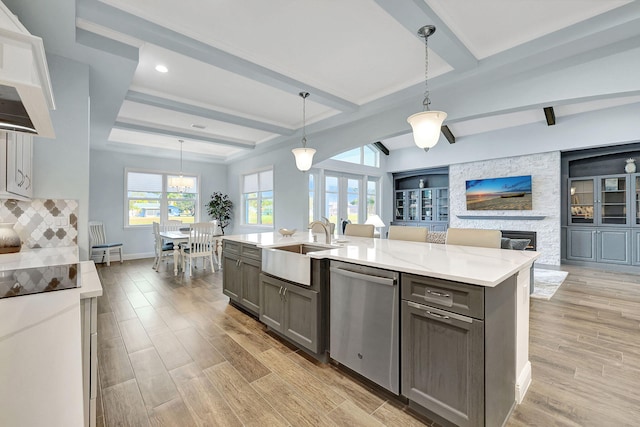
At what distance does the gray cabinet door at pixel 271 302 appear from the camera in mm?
2549

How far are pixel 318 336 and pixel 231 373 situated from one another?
692 mm

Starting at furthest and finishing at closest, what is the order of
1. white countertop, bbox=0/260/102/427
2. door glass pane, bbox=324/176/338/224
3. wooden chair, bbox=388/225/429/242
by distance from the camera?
door glass pane, bbox=324/176/338/224 < wooden chair, bbox=388/225/429/242 < white countertop, bbox=0/260/102/427

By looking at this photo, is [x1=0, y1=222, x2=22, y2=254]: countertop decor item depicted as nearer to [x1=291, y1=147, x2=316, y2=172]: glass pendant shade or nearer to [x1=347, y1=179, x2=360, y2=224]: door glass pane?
[x1=291, y1=147, x2=316, y2=172]: glass pendant shade

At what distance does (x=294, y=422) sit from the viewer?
1618 mm

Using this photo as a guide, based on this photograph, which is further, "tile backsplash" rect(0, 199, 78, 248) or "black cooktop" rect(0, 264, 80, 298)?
"tile backsplash" rect(0, 199, 78, 248)

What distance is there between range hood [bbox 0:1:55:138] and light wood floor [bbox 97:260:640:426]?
1684 millimetres

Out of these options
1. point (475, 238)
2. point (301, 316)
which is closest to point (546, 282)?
point (475, 238)

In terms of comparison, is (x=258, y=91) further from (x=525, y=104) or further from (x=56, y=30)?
(x=525, y=104)

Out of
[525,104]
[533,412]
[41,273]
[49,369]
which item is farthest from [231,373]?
[525,104]

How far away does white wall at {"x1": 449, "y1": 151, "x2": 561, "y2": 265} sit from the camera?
6.20 meters

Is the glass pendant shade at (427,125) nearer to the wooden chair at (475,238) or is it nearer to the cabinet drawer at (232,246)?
the wooden chair at (475,238)

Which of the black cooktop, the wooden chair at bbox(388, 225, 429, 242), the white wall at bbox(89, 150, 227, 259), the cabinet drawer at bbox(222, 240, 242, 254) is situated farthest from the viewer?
the white wall at bbox(89, 150, 227, 259)

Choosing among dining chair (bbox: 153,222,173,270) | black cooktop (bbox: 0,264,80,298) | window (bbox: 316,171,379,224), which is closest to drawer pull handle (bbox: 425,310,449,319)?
black cooktop (bbox: 0,264,80,298)

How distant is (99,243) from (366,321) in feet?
21.5
